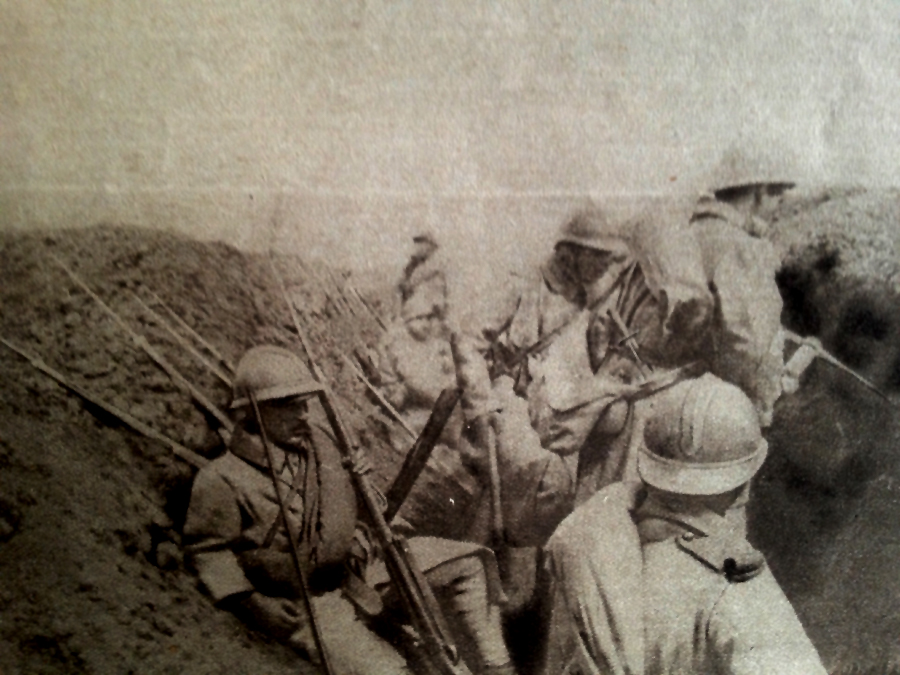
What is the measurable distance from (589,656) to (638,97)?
190cm

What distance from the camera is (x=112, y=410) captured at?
104 inches

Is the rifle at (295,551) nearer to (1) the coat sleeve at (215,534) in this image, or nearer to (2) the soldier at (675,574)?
(1) the coat sleeve at (215,534)

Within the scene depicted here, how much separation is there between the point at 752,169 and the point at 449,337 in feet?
3.75

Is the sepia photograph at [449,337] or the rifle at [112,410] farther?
the rifle at [112,410]

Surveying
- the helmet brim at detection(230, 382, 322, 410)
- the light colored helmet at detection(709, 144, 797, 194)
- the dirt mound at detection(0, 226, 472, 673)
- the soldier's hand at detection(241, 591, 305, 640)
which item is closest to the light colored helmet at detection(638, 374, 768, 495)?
the light colored helmet at detection(709, 144, 797, 194)

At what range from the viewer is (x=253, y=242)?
8.44 feet

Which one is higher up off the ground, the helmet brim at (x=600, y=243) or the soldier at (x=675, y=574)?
the helmet brim at (x=600, y=243)

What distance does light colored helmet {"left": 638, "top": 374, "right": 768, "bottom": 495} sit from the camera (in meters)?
2.60

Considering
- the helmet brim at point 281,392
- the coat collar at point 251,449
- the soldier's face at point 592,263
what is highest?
the soldier's face at point 592,263

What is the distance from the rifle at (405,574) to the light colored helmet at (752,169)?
1.47 meters

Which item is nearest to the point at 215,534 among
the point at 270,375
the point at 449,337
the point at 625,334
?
the point at 270,375

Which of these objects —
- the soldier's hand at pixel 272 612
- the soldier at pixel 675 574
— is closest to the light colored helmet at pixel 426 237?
the soldier at pixel 675 574

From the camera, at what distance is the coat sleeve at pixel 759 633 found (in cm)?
263

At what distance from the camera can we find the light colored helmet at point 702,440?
2.60 meters
